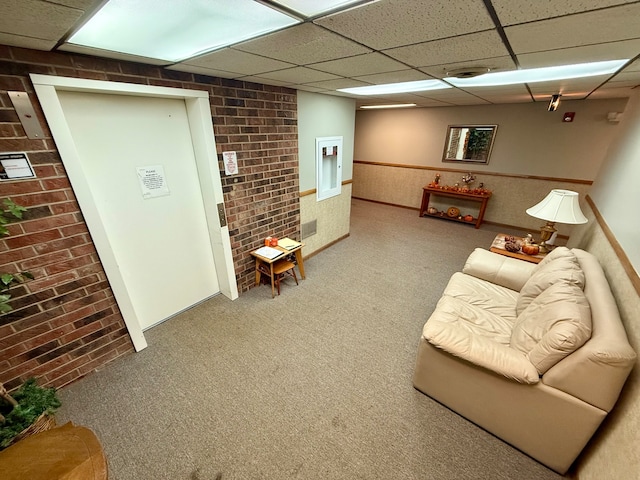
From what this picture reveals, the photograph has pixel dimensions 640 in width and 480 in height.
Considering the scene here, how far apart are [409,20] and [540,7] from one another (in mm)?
407

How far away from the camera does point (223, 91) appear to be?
2.20 metres

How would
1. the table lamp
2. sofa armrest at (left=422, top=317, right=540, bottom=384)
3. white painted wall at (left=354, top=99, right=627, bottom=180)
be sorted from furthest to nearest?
white painted wall at (left=354, top=99, right=627, bottom=180)
the table lamp
sofa armrest at (left=422, top=317, right=540, bottom=384)

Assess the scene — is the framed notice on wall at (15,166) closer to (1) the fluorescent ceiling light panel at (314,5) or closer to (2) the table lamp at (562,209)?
(1) the fluorescent ceiling light panel at (314,5)

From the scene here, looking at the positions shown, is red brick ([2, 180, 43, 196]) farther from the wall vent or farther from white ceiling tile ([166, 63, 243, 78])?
the wall vent

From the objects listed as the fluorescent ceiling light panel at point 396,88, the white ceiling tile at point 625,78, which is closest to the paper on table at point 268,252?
the fluorescent ceiling light panel at point 396,88

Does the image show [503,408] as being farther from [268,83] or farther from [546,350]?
[268,83]

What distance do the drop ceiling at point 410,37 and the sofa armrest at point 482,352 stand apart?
1.49 meters

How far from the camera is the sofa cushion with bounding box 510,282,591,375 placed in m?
1.26

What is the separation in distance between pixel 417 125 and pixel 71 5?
5420mm

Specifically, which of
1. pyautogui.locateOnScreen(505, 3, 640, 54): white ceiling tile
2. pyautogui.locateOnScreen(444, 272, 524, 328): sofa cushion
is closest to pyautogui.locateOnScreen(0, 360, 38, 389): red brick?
pyautogui.locateOnScreen(444, 272, 524, 328): sofa cushion

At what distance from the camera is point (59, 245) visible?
1.59 metres

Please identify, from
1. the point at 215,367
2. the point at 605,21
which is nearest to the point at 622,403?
the point at 605,21

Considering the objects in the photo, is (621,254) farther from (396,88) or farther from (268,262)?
(268,262)

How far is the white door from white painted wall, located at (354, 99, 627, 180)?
4535 millimetres
